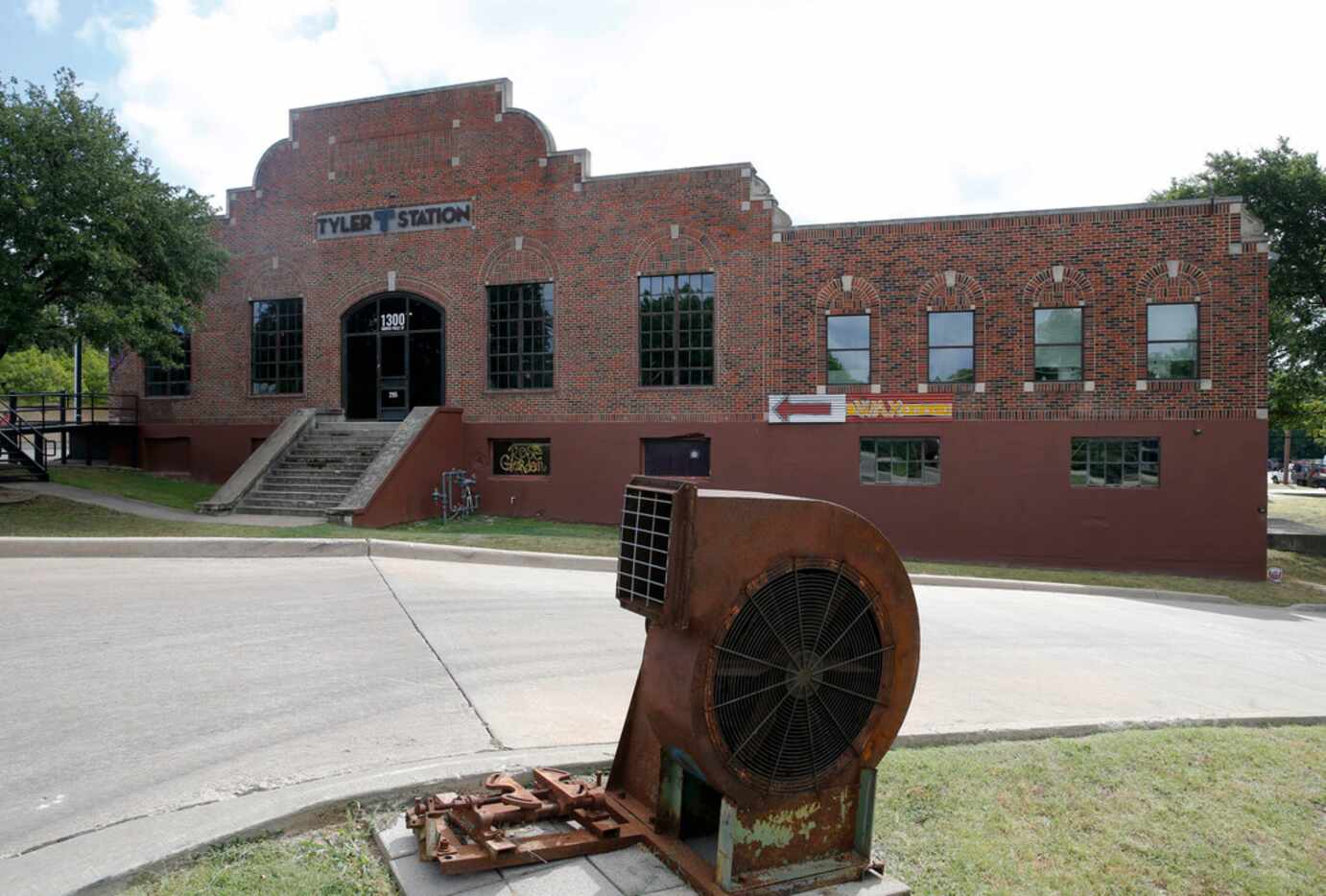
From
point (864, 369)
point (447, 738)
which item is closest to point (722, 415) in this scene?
point (864, 369)

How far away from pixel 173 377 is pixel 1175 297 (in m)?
25.3

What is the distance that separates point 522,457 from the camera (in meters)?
22.3

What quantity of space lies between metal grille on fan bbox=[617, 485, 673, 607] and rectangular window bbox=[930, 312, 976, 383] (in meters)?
17.7

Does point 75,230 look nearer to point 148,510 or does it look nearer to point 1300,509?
point 148,510

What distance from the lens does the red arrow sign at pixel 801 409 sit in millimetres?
20453

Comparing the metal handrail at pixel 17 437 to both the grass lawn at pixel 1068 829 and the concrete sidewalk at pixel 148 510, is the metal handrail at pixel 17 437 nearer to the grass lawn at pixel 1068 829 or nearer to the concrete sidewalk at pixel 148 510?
the concrete sidewalk at pixel 148 510

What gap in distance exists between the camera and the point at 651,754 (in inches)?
160

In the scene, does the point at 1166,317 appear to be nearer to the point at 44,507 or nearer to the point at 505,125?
the point at 505,125

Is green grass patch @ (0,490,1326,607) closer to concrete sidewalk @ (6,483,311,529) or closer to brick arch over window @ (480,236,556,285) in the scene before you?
concrete sidewalk @ (6,483,311,529)

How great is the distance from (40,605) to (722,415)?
14.4 meters

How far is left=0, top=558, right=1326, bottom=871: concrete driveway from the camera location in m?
4.93

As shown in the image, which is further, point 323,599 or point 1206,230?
point 1206,230

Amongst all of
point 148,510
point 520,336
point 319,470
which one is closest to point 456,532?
point 319,470

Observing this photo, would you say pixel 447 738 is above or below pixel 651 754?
below
